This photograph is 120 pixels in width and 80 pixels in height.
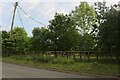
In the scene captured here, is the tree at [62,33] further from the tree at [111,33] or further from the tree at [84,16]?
the tree at [111,33]

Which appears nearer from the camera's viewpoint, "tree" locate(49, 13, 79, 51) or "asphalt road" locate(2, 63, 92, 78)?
"asphalt road" locate(2, 63, 92, 78)

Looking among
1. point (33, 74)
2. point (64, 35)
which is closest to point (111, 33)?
point (33, 74)

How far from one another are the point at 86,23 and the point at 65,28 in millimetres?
6792

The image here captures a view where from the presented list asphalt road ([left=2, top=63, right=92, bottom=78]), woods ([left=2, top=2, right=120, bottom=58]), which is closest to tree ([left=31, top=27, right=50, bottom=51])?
woods ([left=2, top=2, right=120, bottom=58])

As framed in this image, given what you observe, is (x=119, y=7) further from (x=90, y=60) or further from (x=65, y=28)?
(x=65, y=28)

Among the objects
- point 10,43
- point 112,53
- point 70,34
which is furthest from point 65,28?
point 112,53

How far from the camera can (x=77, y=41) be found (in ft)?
162

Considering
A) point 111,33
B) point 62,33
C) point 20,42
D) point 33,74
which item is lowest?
point 33,74

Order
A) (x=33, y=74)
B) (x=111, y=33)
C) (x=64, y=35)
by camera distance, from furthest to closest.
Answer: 1. (x=64, y=35)
2. (x=111, y=33)
3. (x=33, y=74)

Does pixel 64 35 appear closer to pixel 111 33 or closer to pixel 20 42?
pixel 20 42

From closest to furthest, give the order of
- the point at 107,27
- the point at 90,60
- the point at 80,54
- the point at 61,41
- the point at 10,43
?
1. the point at 107,27
2. the point at 90,60
3. the point at 80,54
4. the point at 61,41
5. the point at 10,43

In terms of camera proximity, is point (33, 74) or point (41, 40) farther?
point (41, 40)

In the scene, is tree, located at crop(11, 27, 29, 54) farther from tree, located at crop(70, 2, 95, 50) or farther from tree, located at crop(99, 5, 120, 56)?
tree, located at crop(99, 5, 120, 56)

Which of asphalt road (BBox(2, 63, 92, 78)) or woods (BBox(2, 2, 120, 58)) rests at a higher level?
woods (BBox(2, 2, 120, 58))
